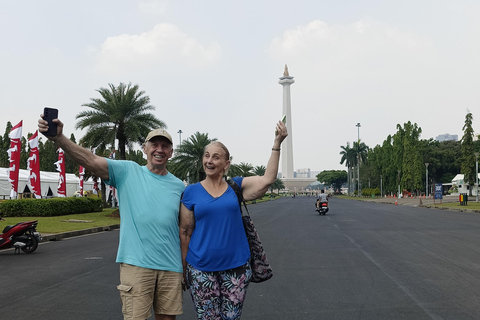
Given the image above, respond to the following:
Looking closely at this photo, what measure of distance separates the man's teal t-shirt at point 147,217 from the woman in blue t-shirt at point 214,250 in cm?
9

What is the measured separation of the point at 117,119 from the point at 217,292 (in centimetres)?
2623

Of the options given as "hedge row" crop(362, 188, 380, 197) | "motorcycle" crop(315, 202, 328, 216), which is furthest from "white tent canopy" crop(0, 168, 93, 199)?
"hedge row" crop(362, 188, 380, 197)

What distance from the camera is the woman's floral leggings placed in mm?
3100

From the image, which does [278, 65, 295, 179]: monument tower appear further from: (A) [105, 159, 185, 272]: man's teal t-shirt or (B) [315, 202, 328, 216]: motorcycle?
(A) [105, 159, 185, 272]: man's teal t-shirt

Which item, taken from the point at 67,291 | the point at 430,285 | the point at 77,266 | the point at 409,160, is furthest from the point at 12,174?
the point at 409,160

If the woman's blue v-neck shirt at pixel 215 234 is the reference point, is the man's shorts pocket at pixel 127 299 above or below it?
below

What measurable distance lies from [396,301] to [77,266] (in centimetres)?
614

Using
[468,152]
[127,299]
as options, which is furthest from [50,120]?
[468,152]

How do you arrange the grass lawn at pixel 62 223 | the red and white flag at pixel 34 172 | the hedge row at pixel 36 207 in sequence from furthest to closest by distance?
the red and white flag at pixel 34 172, the hedge row at pixel 36 207, the grass lawn at pixel 62 223

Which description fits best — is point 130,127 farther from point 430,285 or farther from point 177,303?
point 177,303

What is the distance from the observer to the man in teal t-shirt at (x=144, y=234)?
10.1 ft

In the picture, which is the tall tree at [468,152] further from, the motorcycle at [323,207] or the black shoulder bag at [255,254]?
the black shoulder bag at [255,254]

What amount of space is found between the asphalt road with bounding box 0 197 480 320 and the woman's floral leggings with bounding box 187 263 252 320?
2335mm

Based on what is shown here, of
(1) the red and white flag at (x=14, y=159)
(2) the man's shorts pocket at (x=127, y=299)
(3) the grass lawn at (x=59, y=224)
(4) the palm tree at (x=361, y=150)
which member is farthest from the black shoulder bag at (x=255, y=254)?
(4) the palm tree at (x=361, y=150)
